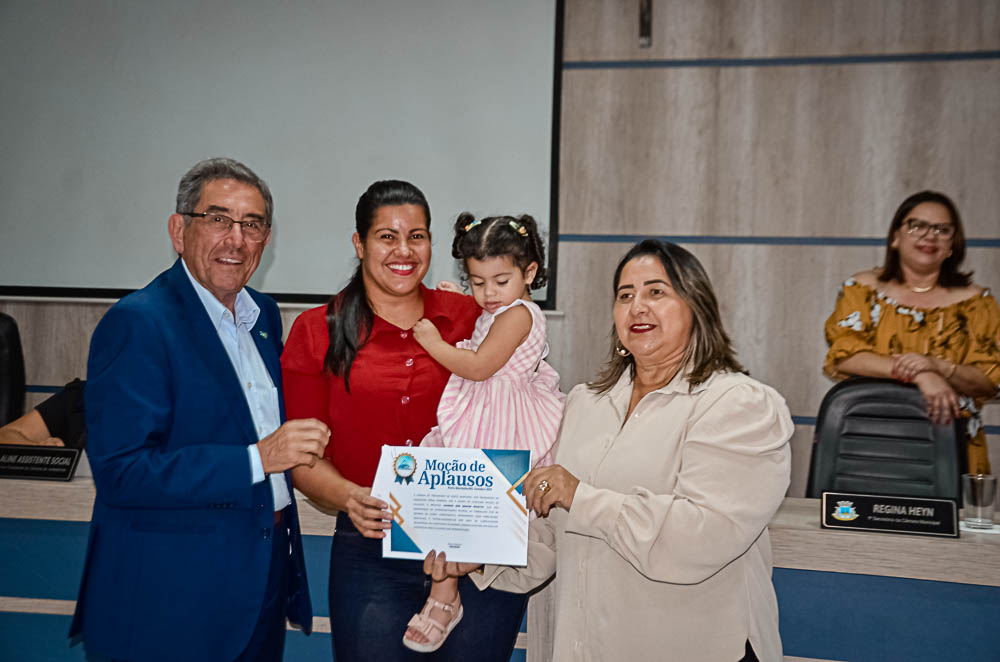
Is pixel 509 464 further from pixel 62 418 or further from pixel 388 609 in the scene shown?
pixel 62 418

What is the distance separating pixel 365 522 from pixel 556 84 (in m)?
3.13

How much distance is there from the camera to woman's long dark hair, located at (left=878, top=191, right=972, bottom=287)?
3.26 meters

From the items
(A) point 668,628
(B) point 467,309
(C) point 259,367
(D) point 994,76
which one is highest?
(D) point 994,76

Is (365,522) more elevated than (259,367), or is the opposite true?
(259,367)

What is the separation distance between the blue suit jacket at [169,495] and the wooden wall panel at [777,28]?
10.5ft

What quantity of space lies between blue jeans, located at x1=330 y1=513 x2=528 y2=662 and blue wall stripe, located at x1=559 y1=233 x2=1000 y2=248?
8.98 ft

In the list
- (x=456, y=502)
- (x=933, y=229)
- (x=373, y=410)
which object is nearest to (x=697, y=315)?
(x=456, y=502)

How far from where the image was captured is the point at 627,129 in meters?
4.15

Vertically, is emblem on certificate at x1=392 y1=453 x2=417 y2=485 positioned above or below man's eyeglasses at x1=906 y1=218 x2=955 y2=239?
below

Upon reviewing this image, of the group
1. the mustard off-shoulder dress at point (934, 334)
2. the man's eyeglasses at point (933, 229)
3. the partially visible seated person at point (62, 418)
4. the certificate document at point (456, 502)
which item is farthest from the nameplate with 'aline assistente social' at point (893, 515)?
the partially visible seated person at point (62, 418)

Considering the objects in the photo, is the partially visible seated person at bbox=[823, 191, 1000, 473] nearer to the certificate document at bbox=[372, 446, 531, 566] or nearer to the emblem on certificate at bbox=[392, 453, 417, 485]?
the certificate document at bbox=[372, 446, 531, 566]

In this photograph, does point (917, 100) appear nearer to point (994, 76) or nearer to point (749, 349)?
point (994, 76)

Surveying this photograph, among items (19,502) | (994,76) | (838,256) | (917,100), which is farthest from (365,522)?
(994,76)

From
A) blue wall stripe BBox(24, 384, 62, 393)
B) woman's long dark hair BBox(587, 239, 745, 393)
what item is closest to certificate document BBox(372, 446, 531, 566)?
woman's long dark hair BBox(587, 239, 745, 393)
